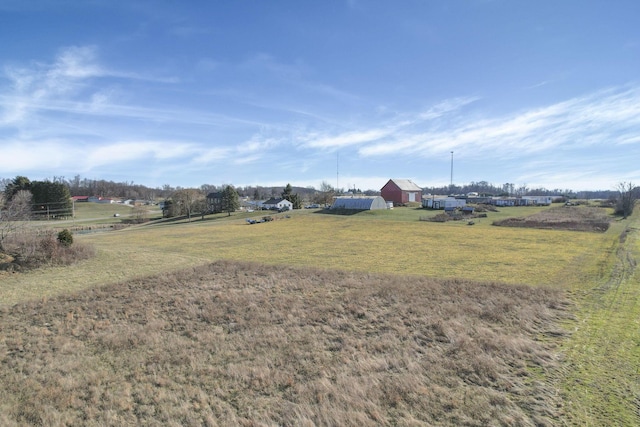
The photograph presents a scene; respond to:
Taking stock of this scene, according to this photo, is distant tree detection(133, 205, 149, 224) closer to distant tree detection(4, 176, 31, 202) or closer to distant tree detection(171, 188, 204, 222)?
distant tree detection(171, 188, 204, 222)

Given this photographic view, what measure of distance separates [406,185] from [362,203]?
86.9 feet

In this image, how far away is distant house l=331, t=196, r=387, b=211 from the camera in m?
68.2

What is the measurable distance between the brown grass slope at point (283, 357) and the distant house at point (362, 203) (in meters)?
53.0

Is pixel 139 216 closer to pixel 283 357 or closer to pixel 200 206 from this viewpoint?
pixel 200 206

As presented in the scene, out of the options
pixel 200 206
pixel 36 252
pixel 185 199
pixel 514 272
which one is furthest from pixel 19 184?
pixel 514 272

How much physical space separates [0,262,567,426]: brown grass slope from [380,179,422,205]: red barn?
72.9m

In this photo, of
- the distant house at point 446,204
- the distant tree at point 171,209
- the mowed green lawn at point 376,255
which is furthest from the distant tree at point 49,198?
the distant house at point 446,204

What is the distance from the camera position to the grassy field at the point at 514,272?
23.9 feet

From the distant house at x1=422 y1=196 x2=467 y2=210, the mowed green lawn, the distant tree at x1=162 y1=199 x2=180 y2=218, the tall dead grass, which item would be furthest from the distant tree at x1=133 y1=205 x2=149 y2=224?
the distant house at x1=422 y1=196 x2=467 y2=210

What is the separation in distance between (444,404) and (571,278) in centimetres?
1536

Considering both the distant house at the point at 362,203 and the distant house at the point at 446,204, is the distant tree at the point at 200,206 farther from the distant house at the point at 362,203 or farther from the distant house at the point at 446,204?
the distant house at the point at 446,204

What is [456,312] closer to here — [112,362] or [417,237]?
[112,362]

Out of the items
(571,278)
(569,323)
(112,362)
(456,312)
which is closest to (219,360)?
(112,362)

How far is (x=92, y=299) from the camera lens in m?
14.4
